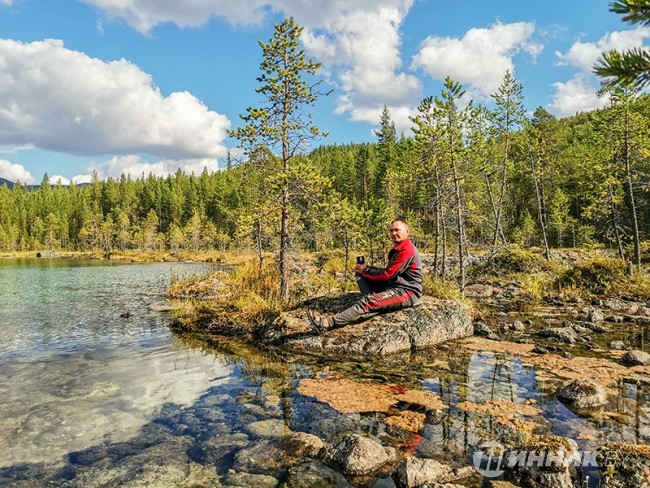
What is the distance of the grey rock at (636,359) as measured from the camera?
9.05m

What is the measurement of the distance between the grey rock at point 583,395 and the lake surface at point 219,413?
0.17 m

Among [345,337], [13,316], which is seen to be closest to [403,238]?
[345,337]

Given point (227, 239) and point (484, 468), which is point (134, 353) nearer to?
point (484, 468)

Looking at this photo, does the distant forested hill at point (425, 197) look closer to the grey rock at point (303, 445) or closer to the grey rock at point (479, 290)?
the grey rock at point (479, 290)

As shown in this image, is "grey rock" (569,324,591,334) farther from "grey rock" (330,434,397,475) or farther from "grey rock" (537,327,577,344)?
"grey rock" (330,434,397,475)

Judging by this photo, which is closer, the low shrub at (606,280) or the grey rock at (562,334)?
the grey rock at (562,334)

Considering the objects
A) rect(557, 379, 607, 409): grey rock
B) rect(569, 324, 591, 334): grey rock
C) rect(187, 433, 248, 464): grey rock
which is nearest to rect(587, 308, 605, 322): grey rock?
rect(569, 324, 591, 334): grey rock

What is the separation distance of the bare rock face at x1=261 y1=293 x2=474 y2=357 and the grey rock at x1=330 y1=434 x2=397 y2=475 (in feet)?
15.9

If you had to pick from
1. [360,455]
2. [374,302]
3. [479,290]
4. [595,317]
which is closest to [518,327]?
[595,317]

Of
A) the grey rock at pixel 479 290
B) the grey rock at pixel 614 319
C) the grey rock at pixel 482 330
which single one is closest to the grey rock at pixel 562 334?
the grey rock at pixel 482 330

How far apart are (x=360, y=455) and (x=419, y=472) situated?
2.33 ft

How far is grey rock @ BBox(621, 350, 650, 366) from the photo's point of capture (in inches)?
356

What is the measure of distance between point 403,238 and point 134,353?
7.41 meters

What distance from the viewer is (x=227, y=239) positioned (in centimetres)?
9006
